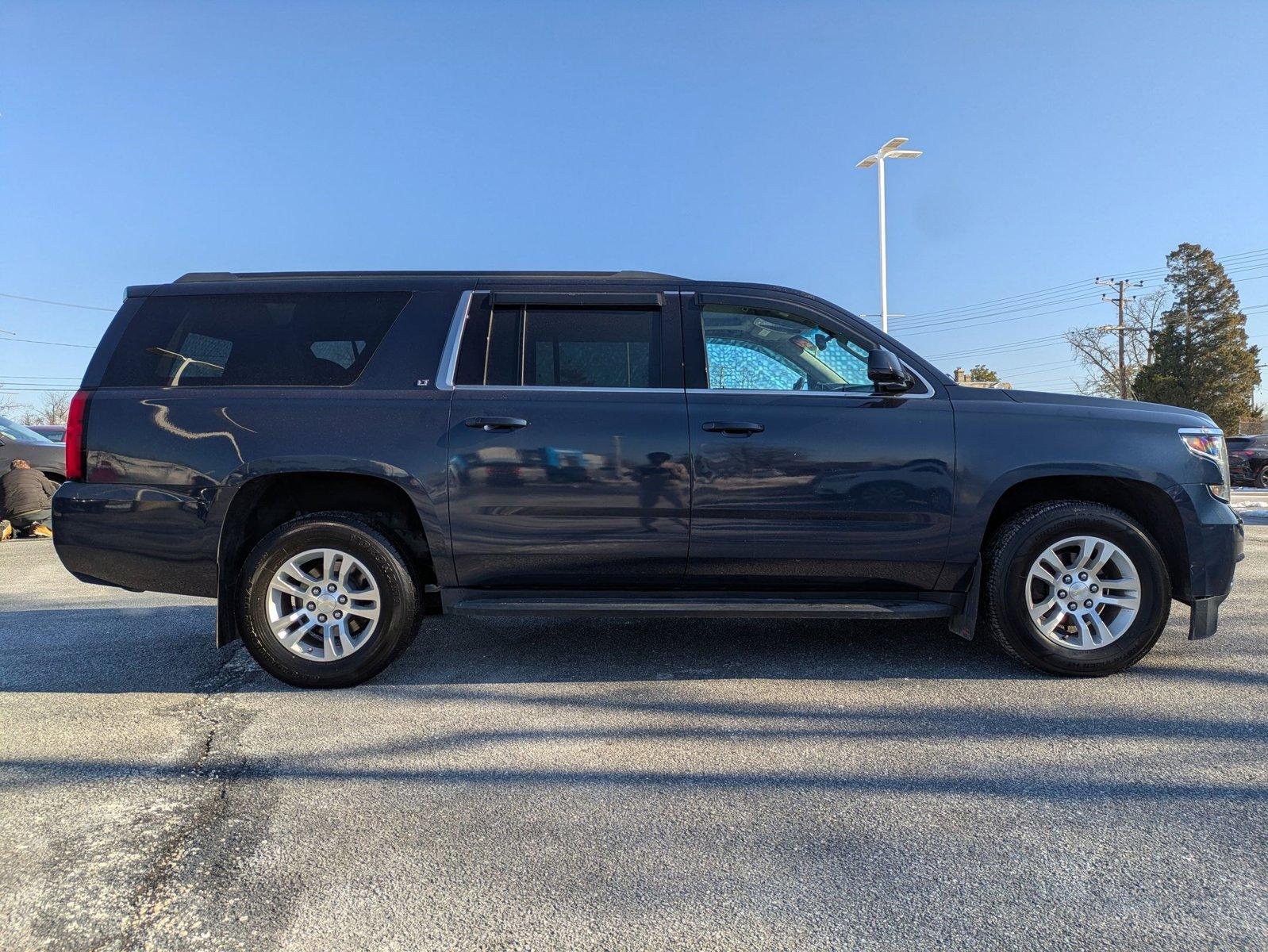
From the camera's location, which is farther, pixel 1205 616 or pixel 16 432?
pixel 16 432

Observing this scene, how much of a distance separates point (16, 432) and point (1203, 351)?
163 feet

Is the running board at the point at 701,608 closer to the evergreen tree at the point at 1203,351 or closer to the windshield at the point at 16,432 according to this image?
the windshield at the point at 16,432

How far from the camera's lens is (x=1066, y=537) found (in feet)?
12.5

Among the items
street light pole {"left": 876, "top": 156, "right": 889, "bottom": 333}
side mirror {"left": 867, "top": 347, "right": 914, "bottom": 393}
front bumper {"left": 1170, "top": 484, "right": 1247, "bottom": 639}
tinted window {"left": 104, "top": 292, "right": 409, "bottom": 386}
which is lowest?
front bumper {"left": 1170, "top": 484, "right": 1247, "bottom": 639}

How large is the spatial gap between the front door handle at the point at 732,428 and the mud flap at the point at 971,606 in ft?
3.90

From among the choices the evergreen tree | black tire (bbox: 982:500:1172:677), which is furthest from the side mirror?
the evergreen tree

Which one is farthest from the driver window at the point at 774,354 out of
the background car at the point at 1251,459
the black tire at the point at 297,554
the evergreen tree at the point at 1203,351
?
the evergreen tree at the point at 1203,351

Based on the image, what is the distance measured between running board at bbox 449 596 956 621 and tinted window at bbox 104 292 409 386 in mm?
1275

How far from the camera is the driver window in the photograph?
3984 mm

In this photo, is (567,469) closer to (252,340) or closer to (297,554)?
(297,554)

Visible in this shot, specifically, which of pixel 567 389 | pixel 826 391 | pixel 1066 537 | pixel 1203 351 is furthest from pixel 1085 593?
pixel 1203 351

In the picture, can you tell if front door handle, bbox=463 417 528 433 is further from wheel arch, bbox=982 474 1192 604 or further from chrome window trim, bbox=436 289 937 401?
wheel arch, bbox=982 474 1192 604

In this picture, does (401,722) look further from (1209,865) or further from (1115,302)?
(1115,302)

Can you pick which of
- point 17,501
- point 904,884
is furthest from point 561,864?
point 17,501
